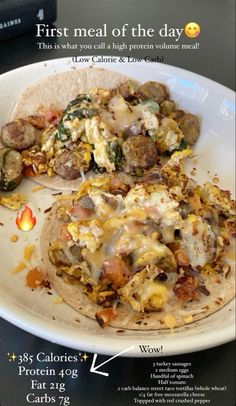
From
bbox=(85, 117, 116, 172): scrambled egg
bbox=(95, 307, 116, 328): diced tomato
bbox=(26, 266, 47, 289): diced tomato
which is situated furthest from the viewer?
bbox=(85, 117, 116, 172): scrambled egg

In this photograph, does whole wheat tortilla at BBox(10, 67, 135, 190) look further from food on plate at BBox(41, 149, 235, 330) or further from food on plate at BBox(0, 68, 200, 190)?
food on plate at BBox(41, 149, 235, 330)

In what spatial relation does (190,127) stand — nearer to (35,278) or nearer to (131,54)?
(131,54)

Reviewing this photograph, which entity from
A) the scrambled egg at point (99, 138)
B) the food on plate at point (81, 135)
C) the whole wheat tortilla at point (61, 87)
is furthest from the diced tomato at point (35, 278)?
the whole wheat tortilla at point (61, 87)

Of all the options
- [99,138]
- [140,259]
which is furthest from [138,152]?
[140,259]

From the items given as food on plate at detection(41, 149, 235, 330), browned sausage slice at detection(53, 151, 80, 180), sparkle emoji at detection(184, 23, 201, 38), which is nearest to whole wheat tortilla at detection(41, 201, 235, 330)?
food on plate at detection(41, 149, 235, 330)

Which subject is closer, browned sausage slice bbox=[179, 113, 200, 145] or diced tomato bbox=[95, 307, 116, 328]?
diced tomato bbox=[95, 307, 116, 328]

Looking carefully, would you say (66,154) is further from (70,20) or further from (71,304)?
(71,304)

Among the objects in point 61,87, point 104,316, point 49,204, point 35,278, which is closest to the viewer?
point 104,316
